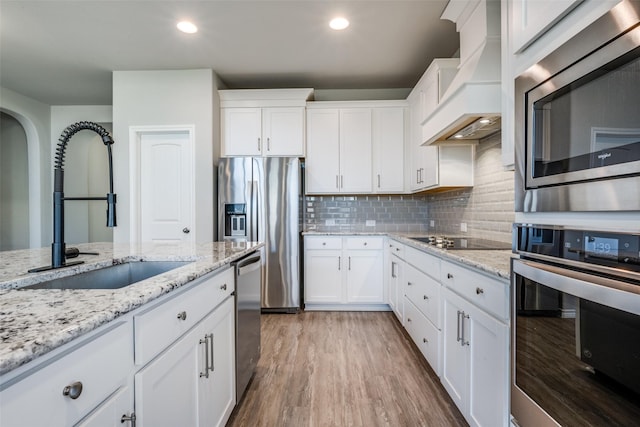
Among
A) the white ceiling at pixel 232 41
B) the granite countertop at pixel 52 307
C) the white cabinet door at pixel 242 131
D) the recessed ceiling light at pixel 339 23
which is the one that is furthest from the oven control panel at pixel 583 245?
the white cabinet door at pixel 242 131

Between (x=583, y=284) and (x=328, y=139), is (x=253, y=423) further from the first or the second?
(x=328, y=139)

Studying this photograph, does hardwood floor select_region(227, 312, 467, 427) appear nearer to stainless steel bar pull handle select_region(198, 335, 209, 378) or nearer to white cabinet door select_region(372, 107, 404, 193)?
stainless steel bar pull handle select_region(198, 335, 209, 378)

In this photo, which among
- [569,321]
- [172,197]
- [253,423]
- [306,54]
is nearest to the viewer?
[569,321]

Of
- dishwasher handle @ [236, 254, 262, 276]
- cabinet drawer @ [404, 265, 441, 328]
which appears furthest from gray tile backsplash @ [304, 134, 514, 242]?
dishwasher handle @ [236, 254, 262, 276]

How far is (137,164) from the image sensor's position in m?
3.49

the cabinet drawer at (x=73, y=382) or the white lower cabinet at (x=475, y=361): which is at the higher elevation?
the cabinet drawer at (x=73, y=382)

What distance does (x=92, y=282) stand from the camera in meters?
1.35

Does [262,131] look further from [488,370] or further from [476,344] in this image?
[488,370]

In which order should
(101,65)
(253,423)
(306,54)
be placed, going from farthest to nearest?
(101,65) → (306,54) → (253,423)

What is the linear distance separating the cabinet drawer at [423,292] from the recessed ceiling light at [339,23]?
83.5 inches

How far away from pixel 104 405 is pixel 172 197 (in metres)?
3.16

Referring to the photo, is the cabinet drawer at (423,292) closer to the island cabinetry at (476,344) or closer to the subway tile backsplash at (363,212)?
the island cabinetry at (476,344)

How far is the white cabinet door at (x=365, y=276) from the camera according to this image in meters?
3.38

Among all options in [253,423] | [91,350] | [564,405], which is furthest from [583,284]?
[253,423]
